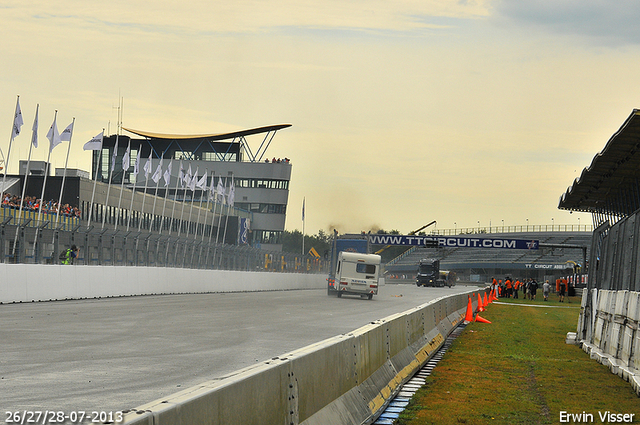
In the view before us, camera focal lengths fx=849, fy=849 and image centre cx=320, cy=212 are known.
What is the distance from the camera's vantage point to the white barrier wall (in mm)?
25766

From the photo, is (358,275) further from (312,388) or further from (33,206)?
(312,388)

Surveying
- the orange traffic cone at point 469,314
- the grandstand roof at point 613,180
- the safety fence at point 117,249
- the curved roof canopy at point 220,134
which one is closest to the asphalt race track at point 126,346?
the safety fence at point 117,249

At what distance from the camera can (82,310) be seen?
23.3 metres

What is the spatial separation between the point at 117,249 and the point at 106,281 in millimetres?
1680

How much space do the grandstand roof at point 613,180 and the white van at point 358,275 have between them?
66.5ft

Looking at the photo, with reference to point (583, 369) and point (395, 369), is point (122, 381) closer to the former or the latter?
point (395, 369)

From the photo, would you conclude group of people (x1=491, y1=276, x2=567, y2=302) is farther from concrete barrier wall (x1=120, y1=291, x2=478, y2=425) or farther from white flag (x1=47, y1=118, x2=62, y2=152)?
concrete barrier wall (x1=120, y1=291, x2=478, y2=425)

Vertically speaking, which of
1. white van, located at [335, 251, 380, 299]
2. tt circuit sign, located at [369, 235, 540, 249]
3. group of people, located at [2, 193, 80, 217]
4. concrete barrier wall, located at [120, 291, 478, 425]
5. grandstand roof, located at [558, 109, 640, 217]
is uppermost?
tt circuit sign, located at [369, 235, 540, 249]

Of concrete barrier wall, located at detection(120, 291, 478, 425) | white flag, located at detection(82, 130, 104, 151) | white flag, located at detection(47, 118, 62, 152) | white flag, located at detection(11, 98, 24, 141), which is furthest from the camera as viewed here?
white flag, located at detection(82, 130, 104, 151)

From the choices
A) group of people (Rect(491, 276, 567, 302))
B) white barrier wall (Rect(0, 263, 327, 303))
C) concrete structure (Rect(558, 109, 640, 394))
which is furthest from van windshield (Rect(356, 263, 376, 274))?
group of people (Rect(491, 276, 567, 302))

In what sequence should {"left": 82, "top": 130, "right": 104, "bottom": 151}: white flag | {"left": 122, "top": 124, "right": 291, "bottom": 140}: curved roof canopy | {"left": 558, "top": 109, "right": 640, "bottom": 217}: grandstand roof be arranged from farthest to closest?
{"left": 122, "top": 124, "right": 291, "bottom": 140}: curved roof canopy < {"left": 82, "top": 130, "right": 104, "bottom": 151}: white flag < {"left": 558, "top": 109, "right": 640, "bottom": 217}: grandstand roof

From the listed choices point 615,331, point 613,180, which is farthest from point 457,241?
point 615,331

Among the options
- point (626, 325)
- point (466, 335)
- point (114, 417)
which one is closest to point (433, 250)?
point (466, 335)

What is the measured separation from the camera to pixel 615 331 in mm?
14141
